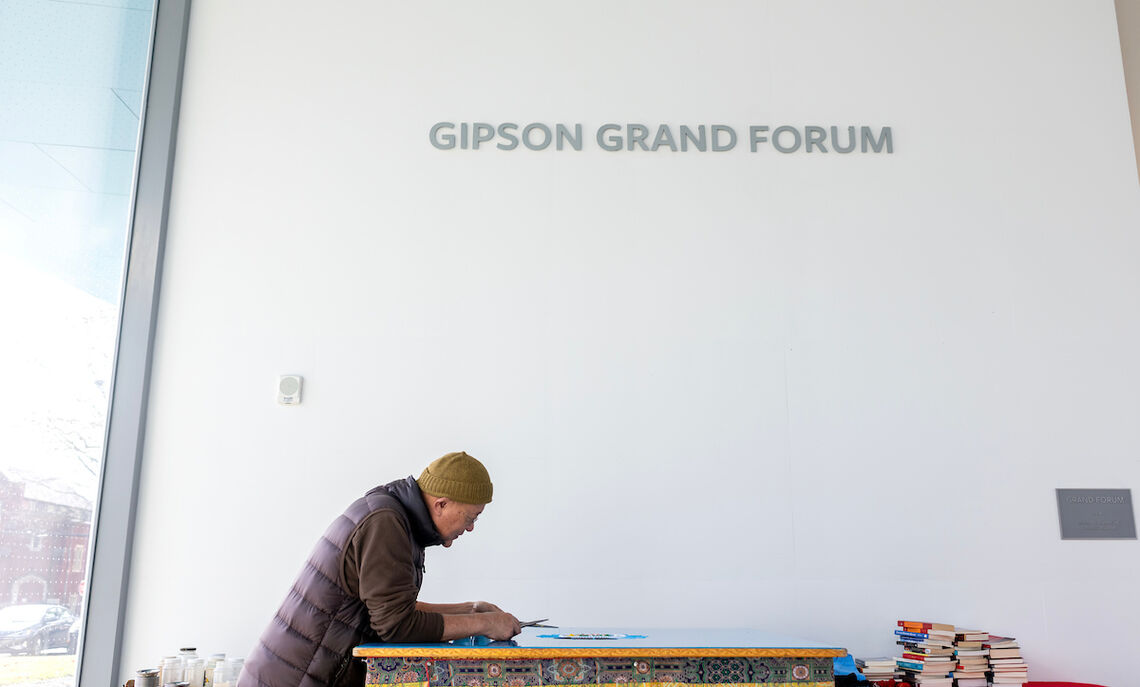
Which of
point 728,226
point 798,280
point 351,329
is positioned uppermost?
point 728,226

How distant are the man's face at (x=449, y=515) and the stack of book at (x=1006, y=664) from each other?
2435 mm

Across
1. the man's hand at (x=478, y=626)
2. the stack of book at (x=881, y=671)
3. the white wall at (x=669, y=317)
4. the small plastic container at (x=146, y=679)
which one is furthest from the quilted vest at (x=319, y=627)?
the stack of book at (x=881, y=671)

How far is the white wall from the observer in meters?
4.23

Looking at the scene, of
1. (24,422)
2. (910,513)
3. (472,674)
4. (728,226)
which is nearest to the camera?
(472,674)

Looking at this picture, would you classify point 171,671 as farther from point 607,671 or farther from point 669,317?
point 669,317

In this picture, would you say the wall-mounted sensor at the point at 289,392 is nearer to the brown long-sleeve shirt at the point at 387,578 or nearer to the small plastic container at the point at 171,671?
the small plastic container at the point at 171,671

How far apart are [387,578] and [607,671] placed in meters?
0.75

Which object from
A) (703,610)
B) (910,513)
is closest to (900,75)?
(910,513)

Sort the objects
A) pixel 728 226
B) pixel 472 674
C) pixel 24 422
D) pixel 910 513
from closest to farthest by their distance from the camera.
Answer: pixel 472 674
pixel 24 422
pixel 910 513
pixel 728 226

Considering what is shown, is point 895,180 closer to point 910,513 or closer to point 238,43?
point 910,513

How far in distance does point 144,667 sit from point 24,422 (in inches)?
48.2

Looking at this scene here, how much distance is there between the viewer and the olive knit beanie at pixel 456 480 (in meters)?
3.07

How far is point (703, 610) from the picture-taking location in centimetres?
418

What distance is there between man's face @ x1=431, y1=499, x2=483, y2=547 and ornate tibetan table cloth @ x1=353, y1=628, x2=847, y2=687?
46cm
